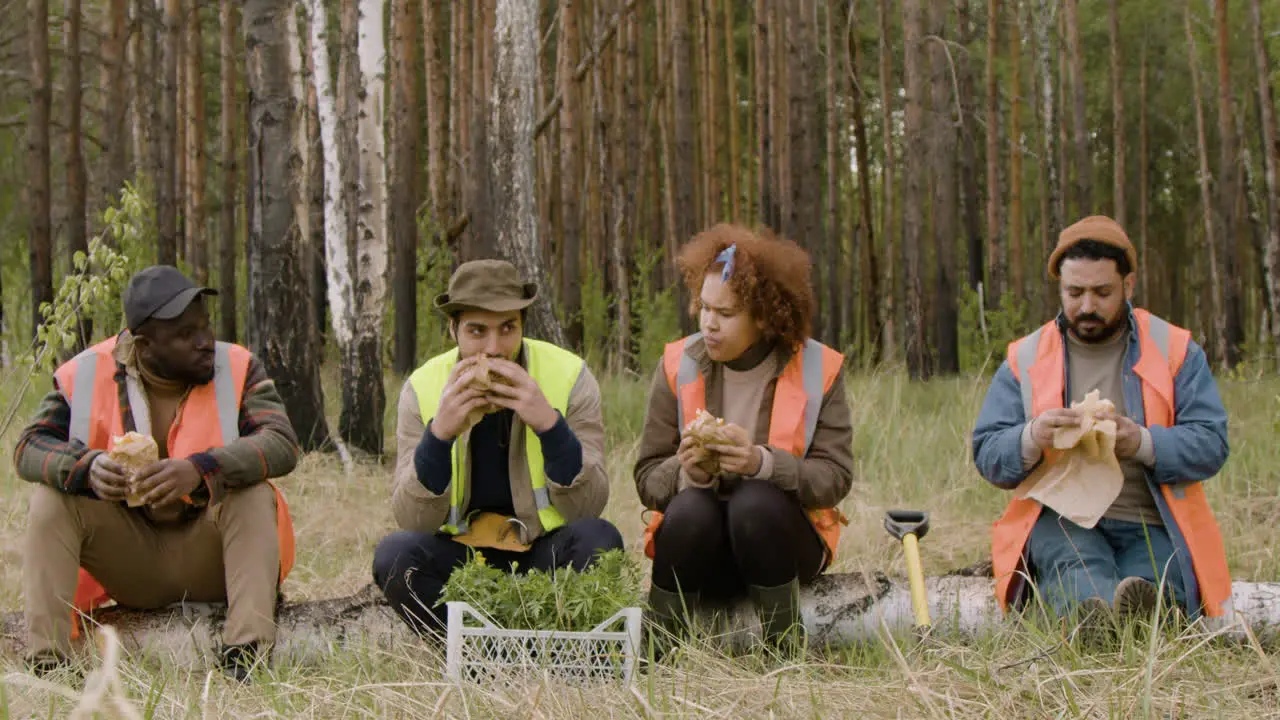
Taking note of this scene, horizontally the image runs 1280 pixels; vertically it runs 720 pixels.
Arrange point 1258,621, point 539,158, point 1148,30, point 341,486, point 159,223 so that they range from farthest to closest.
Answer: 1. point 1148,30
2. point 539,158
3. point 159,223
4. point 341,486
5. point 1258,621

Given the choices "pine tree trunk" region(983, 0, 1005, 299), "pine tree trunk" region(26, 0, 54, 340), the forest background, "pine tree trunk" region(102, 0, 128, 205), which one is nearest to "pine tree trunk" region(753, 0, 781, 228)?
the forest background

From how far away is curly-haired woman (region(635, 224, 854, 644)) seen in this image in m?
3.57

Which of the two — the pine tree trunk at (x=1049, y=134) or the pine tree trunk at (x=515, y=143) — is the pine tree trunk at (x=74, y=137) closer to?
the pine tree trunk at (x=515, y=143)

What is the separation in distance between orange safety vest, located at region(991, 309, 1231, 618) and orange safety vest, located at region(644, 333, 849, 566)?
51 cm

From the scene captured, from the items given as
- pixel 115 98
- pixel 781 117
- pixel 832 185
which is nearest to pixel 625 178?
pixel 781 117

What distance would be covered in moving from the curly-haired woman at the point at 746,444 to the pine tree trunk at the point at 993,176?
9298mm

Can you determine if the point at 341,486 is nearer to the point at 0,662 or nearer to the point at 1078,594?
the point at 0,662

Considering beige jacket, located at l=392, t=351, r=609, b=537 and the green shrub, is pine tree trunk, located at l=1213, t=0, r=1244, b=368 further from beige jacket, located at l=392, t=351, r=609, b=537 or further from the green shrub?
the green shrub

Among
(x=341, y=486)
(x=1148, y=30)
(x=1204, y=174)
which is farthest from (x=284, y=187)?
(x=1148, y=30)

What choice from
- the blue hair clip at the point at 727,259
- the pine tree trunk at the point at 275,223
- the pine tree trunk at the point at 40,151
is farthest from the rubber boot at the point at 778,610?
the pine tree trunk at the point at 40,151

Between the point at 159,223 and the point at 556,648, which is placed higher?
the point at 159,223

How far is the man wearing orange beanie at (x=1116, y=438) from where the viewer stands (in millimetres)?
3586

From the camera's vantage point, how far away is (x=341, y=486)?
20.4 ft

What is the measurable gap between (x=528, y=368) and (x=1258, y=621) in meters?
2.23
